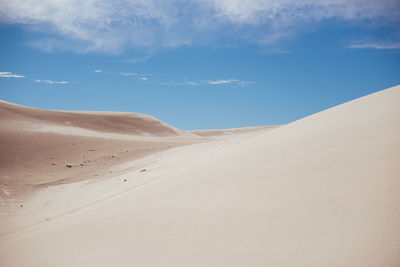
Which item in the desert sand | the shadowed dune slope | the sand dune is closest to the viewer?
the desert sand

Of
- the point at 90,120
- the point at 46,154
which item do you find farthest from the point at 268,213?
the point at 90,120

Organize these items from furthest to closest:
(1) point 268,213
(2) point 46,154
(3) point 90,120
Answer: (3) point 90,120
(2) point 46,154
(1) point 268,213

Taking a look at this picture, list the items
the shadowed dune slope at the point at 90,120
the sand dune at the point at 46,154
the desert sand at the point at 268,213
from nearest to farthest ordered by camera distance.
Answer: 1. the desert sand at the point at 268,213
2. the sand dune at the point at 46,154
3. the shadowed dune slope at the point at 90,120

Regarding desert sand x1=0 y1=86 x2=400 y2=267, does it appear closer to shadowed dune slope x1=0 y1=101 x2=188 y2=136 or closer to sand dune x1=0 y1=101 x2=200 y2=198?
sand dune x1=0 y1=101 x2=200 y2=198

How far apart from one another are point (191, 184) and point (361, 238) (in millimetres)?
2543

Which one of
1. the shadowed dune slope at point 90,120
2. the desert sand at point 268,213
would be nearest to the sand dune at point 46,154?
the shadowed dune slope at point 90,120

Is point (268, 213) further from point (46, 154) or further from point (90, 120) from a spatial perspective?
point (90, 120)

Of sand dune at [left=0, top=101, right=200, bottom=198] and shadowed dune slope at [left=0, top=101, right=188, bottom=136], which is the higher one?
shadowed dune slope at [left=0, top=101, right=188, bottom=136]

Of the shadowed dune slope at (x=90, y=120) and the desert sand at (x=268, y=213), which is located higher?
the shadowed dune slope at (x=90, y=120)

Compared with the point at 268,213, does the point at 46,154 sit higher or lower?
higher

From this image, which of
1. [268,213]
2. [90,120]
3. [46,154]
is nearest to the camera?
[268,213]

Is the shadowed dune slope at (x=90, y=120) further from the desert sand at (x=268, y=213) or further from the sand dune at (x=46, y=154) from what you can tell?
the desert sand at (x=268, y=213)

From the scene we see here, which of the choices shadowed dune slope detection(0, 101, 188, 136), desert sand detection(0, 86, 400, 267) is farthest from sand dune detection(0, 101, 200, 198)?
desert sand detection(0, 86, 400, 267)

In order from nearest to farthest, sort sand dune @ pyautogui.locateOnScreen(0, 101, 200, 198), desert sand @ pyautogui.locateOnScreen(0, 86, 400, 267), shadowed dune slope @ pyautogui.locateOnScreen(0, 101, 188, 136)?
desert sand @ pyautogui.locateOnScreen(0, 86, 400, 267) → sand dune @ pyautogui.locateOnScreen(0, 101, 200, 198) → shadowed dune slope @ pyautogui.locateOnScreen(0, 101, 188, 136)
